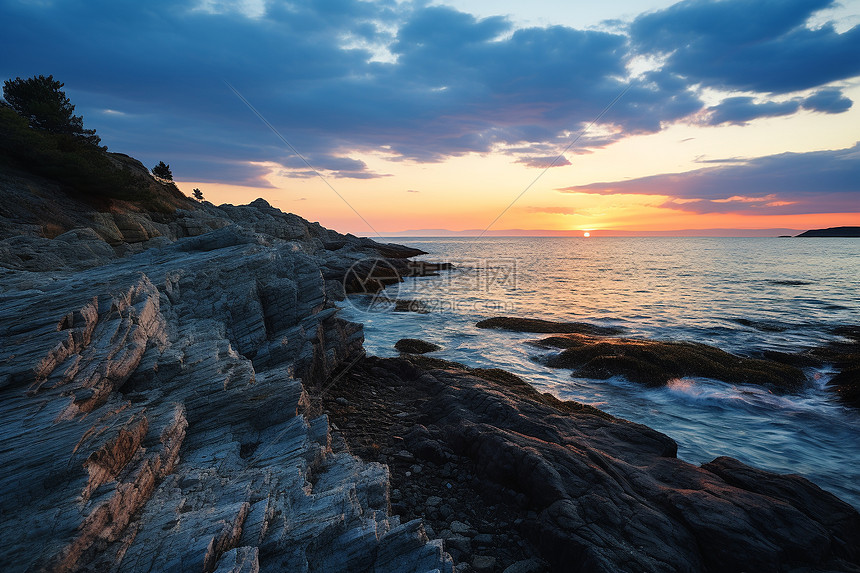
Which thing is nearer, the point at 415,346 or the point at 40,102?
the point at 415,346

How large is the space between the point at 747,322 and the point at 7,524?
44715 mm

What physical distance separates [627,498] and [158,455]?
1057 cm

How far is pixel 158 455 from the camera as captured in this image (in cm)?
747

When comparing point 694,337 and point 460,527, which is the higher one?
point 460,527

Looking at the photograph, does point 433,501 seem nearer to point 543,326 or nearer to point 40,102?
point 543,326

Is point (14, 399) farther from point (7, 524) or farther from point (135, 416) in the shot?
point (7, 524)

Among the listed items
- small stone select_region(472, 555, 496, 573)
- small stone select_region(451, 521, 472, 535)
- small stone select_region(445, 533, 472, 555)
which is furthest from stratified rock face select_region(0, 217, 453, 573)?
small stone select_region(451, 521, 472, 535)

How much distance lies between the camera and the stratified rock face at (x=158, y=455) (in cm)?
571

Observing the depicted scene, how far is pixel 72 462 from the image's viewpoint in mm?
6062

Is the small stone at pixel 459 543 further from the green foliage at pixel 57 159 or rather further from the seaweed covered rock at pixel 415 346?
the green foliage at pixel 57 159

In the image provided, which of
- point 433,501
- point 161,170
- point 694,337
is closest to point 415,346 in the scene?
point 433,501

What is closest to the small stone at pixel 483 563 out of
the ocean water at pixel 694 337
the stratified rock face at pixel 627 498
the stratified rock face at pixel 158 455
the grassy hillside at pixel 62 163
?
the stratified rock face at pixel 627 498

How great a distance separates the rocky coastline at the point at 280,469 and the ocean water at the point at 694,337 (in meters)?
4.83

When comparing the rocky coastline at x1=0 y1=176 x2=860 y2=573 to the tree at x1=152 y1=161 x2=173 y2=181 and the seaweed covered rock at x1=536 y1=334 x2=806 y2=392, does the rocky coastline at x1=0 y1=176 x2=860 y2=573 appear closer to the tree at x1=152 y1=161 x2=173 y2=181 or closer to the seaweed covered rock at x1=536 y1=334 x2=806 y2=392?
the seaweed covered rock at x1=536 y1=334 x2=806 y2=392
